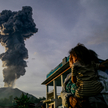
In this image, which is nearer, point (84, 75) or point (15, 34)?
point (84, 75)

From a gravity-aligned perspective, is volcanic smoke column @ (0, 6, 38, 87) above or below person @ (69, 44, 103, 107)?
above

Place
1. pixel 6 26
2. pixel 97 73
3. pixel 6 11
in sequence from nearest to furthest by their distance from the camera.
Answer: pixel 97 73, pixel 6 26, pixel 6 11

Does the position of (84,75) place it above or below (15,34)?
below

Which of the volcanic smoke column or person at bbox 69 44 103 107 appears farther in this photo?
the volcanic smoke column

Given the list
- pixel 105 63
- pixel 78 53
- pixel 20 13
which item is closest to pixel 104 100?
pixel 105 63

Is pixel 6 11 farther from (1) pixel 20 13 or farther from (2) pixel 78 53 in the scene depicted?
(2) pixel 78 53

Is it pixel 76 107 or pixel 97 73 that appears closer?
pixel 76 107

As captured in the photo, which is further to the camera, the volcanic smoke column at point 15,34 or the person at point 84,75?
the volcanic smoke column at point 15,34

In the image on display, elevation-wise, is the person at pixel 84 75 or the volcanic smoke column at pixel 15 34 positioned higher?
the volcanic smoke column at pixel 15 34
